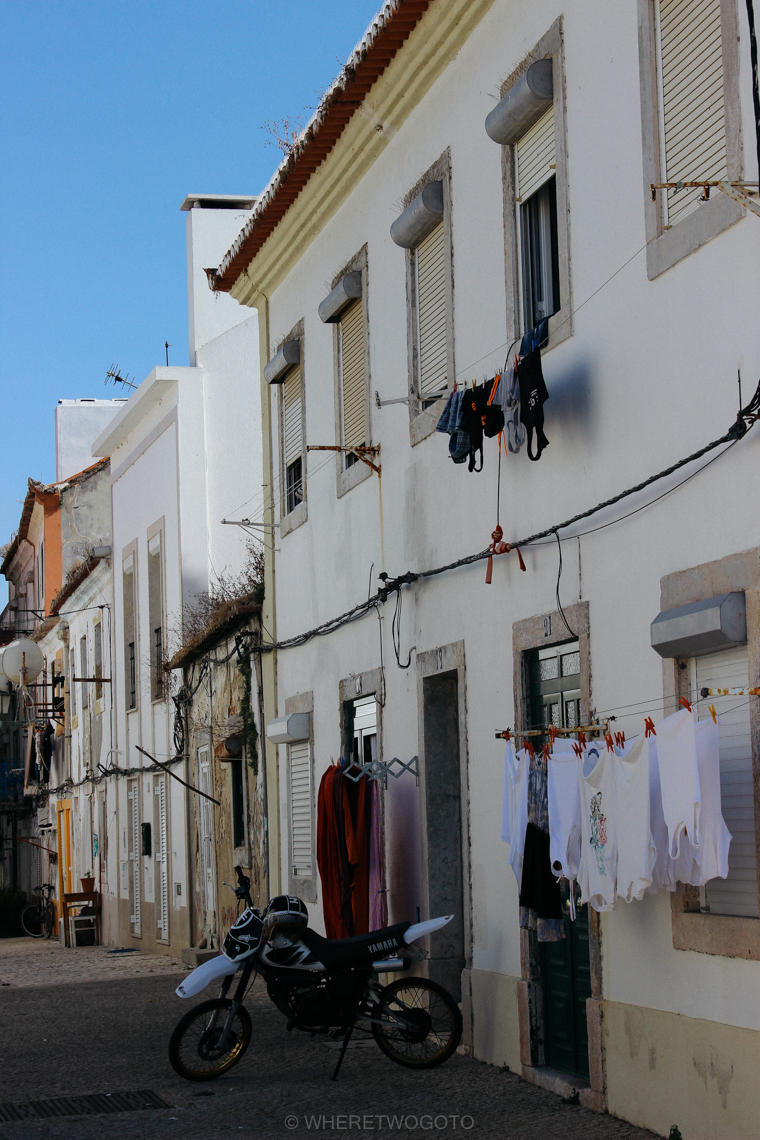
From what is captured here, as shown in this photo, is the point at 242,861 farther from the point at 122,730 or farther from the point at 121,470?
the point at 121,470

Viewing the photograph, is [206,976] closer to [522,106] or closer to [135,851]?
[522,106]

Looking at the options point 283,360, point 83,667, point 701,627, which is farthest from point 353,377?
point 83,667

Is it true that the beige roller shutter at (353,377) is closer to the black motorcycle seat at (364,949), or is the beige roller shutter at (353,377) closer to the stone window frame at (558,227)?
the stone window frame at (558,227)

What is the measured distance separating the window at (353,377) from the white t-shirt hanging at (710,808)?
6.45 meters

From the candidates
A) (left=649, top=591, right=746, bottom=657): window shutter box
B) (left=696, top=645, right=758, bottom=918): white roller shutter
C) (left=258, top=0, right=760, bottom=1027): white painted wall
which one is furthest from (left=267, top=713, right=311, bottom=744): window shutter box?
(left=696, top=645, right=758, bottom=918): white roller shutter

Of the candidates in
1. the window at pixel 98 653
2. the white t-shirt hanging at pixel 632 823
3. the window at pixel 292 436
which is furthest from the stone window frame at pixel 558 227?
the window at pixel 98 653

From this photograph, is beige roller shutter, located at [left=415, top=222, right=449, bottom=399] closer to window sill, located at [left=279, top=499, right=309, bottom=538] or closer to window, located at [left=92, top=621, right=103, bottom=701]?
window sill, located at [left=279, top=499, right=309, bottom=538]

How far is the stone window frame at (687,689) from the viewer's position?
629 cm

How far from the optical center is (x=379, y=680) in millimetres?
11625

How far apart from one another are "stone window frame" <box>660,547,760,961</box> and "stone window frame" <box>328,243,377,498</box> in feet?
17.0

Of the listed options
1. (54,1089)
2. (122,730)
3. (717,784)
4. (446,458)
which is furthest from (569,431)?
(122,730)

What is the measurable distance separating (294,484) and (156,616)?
8289mm

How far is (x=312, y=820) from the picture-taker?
1337 cm

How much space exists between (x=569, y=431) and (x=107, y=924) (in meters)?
19.1
